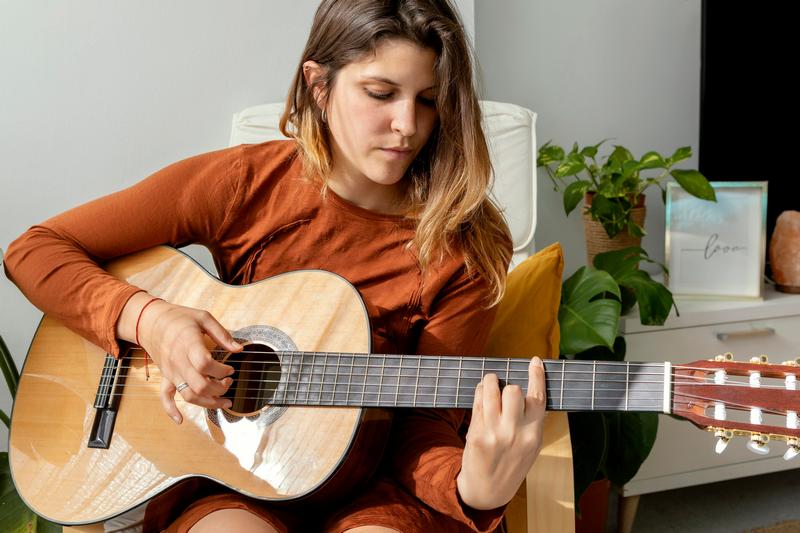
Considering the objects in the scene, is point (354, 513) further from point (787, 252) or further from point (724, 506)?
point (787, 252)

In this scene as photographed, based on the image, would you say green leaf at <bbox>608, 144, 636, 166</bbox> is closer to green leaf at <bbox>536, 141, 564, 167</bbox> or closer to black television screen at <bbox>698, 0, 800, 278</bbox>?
green leaf at <bbox>536, 141, 564, 167</bbox>

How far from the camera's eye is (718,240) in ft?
7.30

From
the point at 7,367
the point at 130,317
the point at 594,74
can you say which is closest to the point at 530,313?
the point at 130,317

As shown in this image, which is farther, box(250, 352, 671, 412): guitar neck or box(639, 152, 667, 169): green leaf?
box(639, 152, 667, 169): green leaf

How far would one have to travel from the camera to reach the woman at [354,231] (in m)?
1.14

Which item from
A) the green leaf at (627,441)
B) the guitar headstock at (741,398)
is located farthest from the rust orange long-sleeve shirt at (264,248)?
the green leaf at (627,441)

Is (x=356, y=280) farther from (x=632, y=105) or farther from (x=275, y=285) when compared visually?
(x=632, y=105)

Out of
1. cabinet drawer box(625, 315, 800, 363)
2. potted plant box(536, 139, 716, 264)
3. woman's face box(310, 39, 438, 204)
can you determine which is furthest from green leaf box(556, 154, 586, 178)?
woman's face box(310, 39, 438, 204)

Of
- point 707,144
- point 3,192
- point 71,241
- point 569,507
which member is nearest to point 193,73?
point 3,192

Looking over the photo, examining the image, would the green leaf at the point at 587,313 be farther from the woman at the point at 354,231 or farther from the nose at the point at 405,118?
the nose at the point at 405,118

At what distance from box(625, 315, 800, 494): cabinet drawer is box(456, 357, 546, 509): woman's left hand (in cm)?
113

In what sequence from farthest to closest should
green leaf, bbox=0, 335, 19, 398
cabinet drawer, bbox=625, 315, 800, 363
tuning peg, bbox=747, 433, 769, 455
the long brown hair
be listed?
cabinet drawer, bbox=625, 315, 800, 363 → green leaf, bbox=0, 335, 19, 398 → the long brown hair → tuning peg, bbox=747, 433, 769, 455

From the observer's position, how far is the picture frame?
7.23 feet

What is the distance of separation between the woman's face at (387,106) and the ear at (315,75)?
0.15ft
